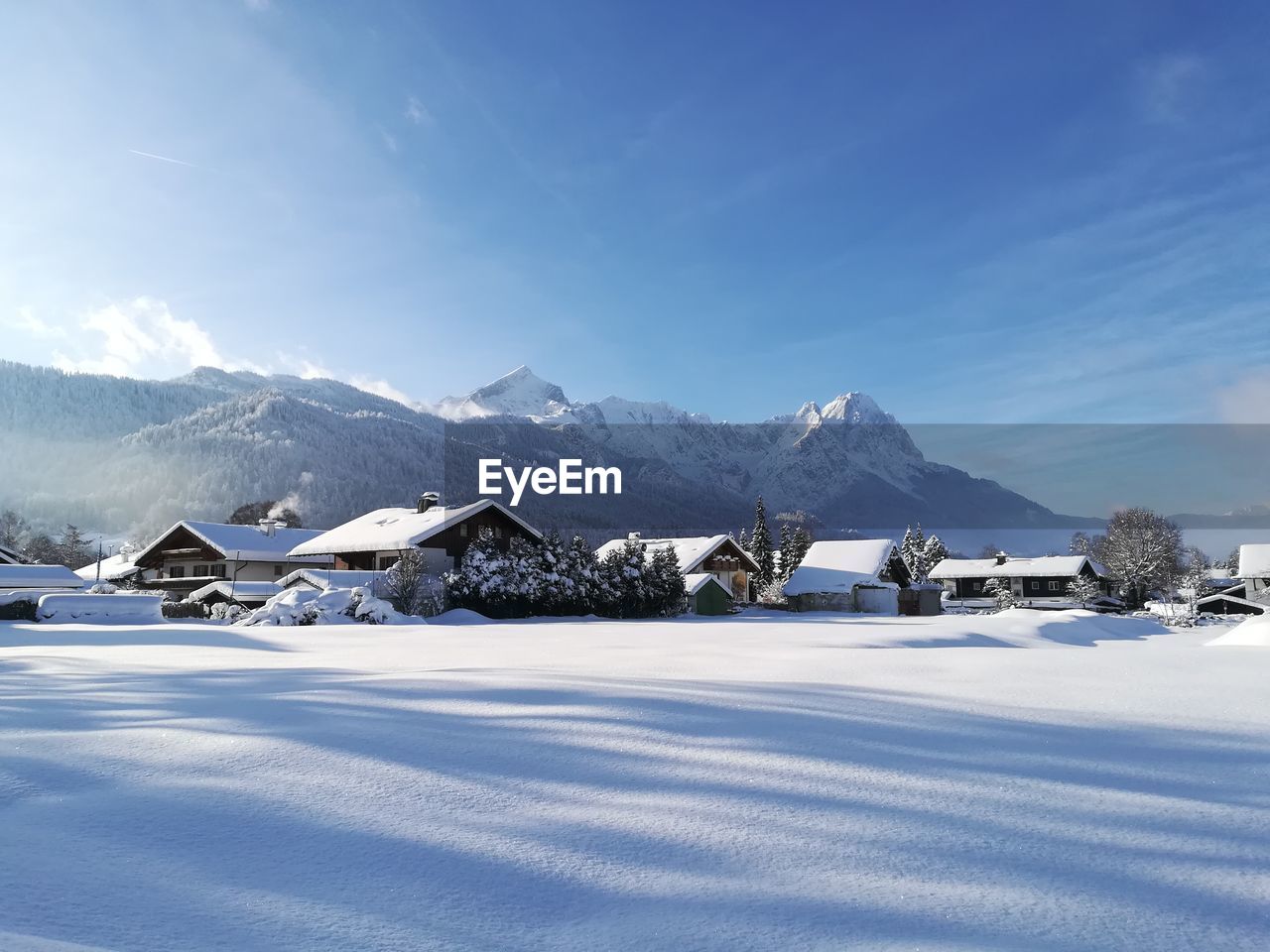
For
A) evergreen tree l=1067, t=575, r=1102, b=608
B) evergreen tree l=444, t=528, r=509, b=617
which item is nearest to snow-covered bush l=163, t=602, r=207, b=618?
evergreen tree l=444, t=528, r=509, b=617

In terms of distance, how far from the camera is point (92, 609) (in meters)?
24.4

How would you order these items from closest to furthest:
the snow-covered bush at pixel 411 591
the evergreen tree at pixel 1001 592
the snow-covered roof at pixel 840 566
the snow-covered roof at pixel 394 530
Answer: the snow-covered bush at pixel 411 591, the snow-covered roof at pixel 394 530, the snow-covered roof at pixel 840 566, the evergreen tree at pixel 1001 592

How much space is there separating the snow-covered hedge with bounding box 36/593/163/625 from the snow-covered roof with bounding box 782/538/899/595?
123 ft

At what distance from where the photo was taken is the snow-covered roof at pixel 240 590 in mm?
38031

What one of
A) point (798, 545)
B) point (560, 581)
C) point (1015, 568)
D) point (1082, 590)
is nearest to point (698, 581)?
point (560, 581)

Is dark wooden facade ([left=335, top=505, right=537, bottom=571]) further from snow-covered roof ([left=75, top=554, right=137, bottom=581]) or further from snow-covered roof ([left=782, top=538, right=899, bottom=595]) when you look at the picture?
snow-covered roof ([left=782, top=538, right=899, bottom=595])

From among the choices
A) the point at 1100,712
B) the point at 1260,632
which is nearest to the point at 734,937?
the point at 1100,712

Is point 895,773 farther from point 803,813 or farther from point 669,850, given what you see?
point 669,850

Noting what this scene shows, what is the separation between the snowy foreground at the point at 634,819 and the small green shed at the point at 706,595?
122 ft

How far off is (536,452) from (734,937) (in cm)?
17851

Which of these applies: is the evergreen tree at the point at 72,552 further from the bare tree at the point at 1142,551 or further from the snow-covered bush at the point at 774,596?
the bare tree at the point at 1142,551

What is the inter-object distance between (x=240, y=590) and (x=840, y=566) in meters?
37.3

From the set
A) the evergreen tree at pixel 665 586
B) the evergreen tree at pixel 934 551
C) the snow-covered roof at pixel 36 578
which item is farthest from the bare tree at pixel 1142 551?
the snow-covered roof at pixel 36 578

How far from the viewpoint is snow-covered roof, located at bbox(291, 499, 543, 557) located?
36.9 metres
